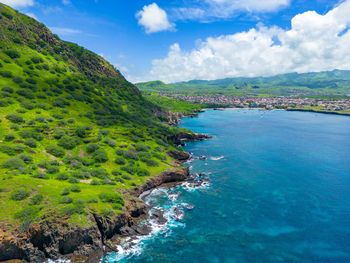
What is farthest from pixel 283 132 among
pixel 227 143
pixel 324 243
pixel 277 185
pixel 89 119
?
pixel 89 119

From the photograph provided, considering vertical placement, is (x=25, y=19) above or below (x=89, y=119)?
A: above

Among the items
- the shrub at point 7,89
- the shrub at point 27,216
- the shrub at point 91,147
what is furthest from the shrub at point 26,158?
the shrub at point 7,89

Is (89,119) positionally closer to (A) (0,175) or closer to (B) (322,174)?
(A) (0,175)

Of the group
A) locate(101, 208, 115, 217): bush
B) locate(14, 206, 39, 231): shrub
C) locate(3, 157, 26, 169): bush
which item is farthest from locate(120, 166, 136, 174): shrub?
locate(14, 206, 39, 231): shrub

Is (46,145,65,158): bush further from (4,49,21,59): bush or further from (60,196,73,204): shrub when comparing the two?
(4,49,21,59): bush

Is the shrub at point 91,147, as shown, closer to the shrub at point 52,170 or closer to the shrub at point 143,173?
the shrub at point 52,170

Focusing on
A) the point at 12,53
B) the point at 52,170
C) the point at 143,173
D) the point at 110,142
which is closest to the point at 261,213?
the point at 143,173
